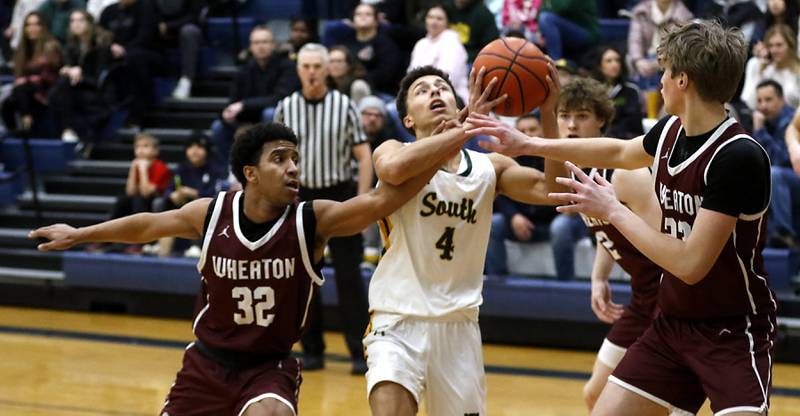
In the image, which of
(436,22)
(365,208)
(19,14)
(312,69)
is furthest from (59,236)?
(19,14)

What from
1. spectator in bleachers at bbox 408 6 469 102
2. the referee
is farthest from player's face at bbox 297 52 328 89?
spectator in bleachers at bbox 408 6 469 102

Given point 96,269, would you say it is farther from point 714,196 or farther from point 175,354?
point 714,196

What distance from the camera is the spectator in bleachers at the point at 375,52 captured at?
36.6 ft

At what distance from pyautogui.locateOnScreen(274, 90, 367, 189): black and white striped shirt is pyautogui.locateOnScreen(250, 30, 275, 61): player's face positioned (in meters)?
2.97

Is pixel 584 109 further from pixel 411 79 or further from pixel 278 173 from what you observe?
pixel 278 173

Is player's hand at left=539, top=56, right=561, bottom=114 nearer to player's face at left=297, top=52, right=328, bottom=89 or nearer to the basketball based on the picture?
the basketball

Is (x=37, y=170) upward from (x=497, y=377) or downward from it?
upward

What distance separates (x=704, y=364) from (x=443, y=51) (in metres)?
6.68

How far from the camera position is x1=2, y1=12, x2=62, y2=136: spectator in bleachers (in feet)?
41.9

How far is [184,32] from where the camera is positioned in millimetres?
12875

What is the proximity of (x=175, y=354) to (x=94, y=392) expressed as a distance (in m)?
1.26

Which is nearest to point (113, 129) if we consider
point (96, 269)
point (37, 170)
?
point (37, 170)

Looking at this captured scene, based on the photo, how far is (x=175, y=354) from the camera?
8.98 meters

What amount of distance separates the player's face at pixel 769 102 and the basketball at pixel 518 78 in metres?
4.92
